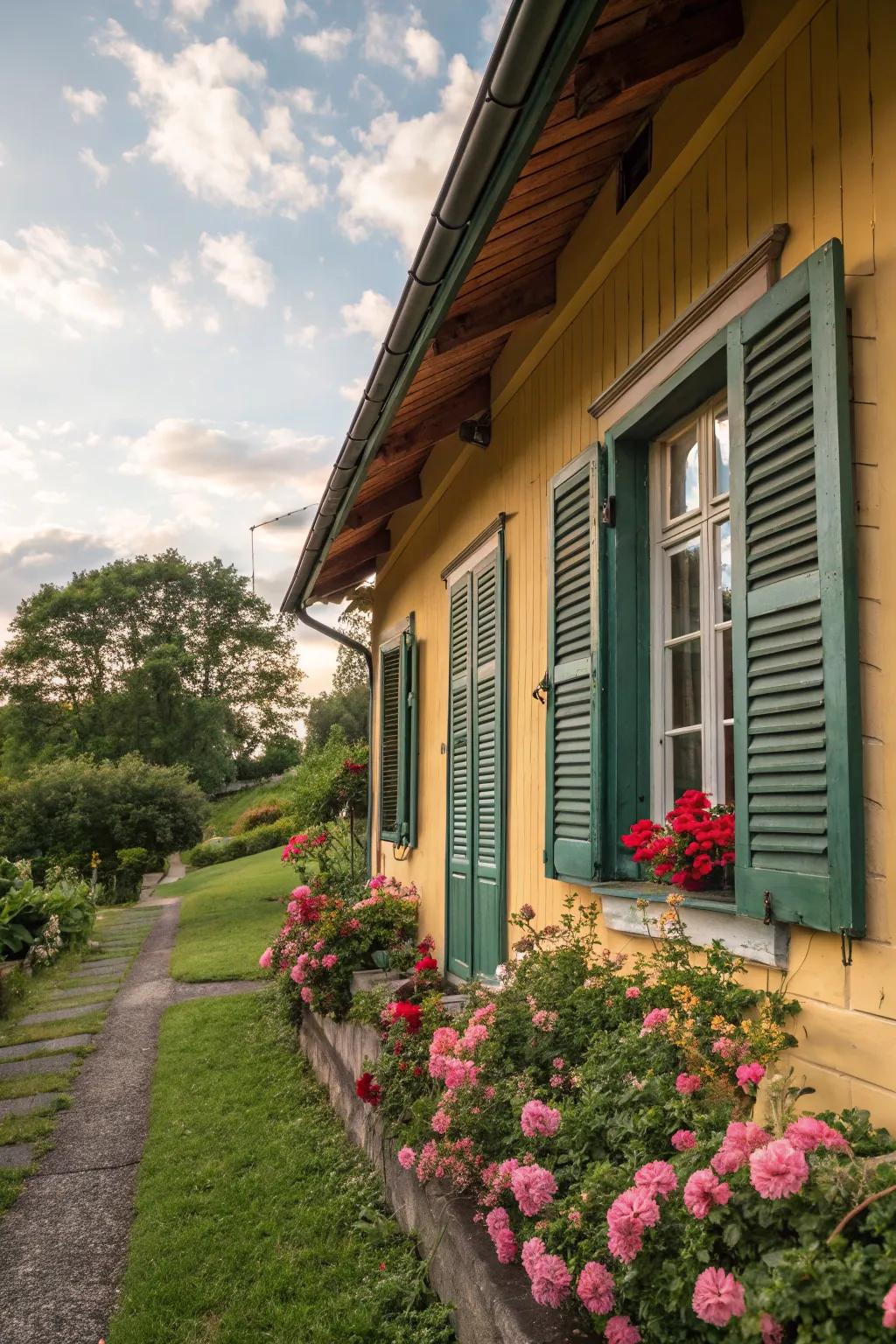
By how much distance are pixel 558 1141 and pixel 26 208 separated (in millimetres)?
8448

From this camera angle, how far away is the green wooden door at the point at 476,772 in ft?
15.7

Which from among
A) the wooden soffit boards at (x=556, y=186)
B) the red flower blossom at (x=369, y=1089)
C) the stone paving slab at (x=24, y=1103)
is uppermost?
the wooden soffit boards at (x=556, y=186)

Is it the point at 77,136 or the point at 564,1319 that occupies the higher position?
the point at 77,136

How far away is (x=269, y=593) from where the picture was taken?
4172 centimetres

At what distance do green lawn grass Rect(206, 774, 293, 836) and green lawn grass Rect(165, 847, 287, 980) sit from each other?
9342mm

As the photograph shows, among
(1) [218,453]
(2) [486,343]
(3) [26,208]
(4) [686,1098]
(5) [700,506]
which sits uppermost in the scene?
(1) [218,453]

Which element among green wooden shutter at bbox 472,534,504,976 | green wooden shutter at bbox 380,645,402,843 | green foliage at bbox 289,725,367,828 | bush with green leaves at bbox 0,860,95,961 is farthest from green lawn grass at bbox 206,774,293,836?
green wooden shutter at bbox 472,534,504,976

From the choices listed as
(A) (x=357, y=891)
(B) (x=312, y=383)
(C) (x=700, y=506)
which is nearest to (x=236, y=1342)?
(C) (x=700, y=506)

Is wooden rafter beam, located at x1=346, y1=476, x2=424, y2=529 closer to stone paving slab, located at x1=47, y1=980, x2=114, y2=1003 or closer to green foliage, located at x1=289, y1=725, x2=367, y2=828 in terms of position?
green foliage, located at x1=289, y1=725, x2=367, y2=828

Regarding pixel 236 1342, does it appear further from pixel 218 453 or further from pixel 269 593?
pixel 269 593

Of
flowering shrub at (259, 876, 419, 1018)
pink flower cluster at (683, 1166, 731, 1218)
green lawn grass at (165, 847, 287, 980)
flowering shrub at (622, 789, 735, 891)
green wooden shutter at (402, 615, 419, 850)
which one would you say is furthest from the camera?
green lawn grass at (165, 847, 287, 980)

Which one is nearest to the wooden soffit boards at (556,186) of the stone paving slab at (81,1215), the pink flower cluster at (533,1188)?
the pink flower cluster at (533,1188)

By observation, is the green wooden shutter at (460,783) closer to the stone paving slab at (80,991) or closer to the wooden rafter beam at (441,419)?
the wooden rafter beam at (441,419)

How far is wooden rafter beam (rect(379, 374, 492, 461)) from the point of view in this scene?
524 cm
